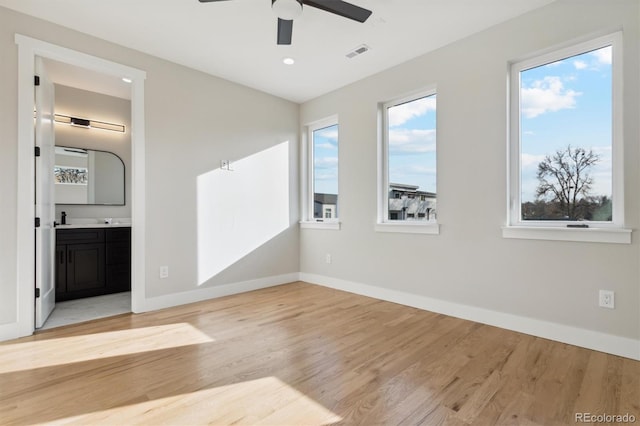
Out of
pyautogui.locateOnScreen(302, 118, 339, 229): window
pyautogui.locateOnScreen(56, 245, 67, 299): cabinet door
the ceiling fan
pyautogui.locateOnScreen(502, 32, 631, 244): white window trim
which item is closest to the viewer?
the ceiling fan

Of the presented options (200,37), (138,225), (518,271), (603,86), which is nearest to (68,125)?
(138,225)

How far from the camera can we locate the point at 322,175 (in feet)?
15.5

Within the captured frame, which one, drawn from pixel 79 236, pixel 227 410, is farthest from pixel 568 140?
pixel 79 236

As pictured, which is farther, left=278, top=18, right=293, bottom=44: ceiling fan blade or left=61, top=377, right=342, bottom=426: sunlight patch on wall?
left=278, top=18, right=293, bottom=44: ceiling fan blade

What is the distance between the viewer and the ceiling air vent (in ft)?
10.5

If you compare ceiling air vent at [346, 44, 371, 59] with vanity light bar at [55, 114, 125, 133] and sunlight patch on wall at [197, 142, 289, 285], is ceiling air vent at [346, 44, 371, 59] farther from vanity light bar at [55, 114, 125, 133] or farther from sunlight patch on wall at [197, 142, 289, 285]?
vanity light bar at [55, 114, 125, 133]

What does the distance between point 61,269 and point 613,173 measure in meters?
5.41

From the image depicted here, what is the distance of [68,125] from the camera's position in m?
4.14

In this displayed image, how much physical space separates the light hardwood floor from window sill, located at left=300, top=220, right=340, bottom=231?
1552mm

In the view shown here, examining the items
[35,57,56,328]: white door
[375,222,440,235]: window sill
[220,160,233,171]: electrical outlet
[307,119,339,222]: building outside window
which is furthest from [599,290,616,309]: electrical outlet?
[35,57,56,328]: white door

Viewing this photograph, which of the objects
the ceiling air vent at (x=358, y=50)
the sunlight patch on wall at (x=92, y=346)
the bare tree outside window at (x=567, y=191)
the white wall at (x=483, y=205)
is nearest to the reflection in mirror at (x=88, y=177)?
the sunlight patch on wall at (x=92, y=346)

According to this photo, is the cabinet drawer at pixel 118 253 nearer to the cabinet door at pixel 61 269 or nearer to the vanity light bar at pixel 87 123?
the cabinet door at pixel 61 269

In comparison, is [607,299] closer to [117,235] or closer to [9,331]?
[9,331]

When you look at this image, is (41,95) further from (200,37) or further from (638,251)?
(638,251)
